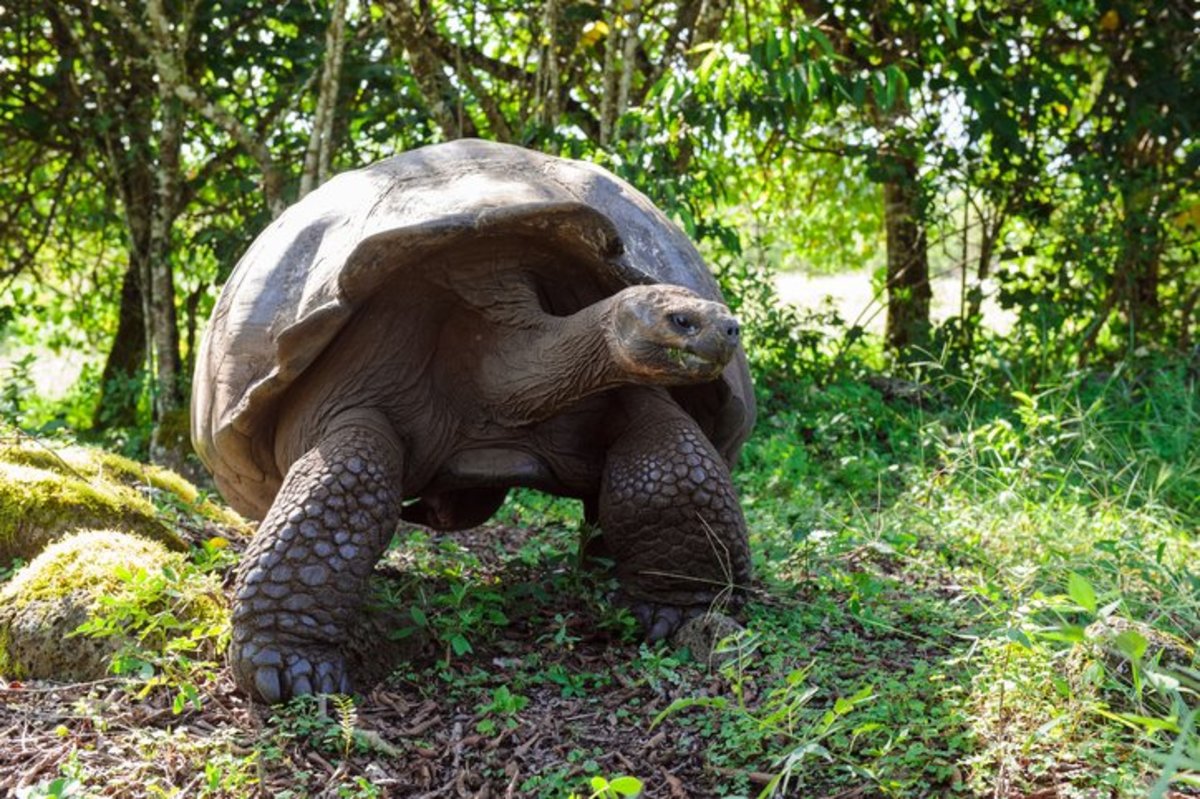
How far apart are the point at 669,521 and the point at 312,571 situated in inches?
36.4

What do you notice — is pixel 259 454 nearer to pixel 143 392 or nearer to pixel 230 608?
pixel 230 608

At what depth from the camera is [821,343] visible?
7.95 metres

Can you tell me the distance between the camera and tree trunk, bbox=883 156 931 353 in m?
8.58

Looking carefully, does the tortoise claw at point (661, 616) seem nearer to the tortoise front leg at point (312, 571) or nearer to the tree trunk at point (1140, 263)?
the tortoise front leg at point (312, 571)

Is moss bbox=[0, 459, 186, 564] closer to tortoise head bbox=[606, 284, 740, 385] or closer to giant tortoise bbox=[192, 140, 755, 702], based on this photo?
giant tortoise bbox=[192, 140, 755, 702]

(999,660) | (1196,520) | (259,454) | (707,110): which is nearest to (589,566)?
(259,454)

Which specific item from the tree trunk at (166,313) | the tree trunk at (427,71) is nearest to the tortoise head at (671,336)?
the tree trunk at (427,71)

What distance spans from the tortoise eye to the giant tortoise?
0.46ft

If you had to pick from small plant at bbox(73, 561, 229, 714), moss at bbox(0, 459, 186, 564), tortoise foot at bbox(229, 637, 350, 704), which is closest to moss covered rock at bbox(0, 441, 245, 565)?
moss at bbox(0, 459, 186, 564)

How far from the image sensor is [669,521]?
3.51 meters

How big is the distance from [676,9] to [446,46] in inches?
53.8

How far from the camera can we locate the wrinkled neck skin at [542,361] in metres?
3.27

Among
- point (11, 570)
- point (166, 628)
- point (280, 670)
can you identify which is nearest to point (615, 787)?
point (280, 670)

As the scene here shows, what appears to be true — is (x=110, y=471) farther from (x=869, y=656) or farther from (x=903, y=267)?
(x=903, y=267)
